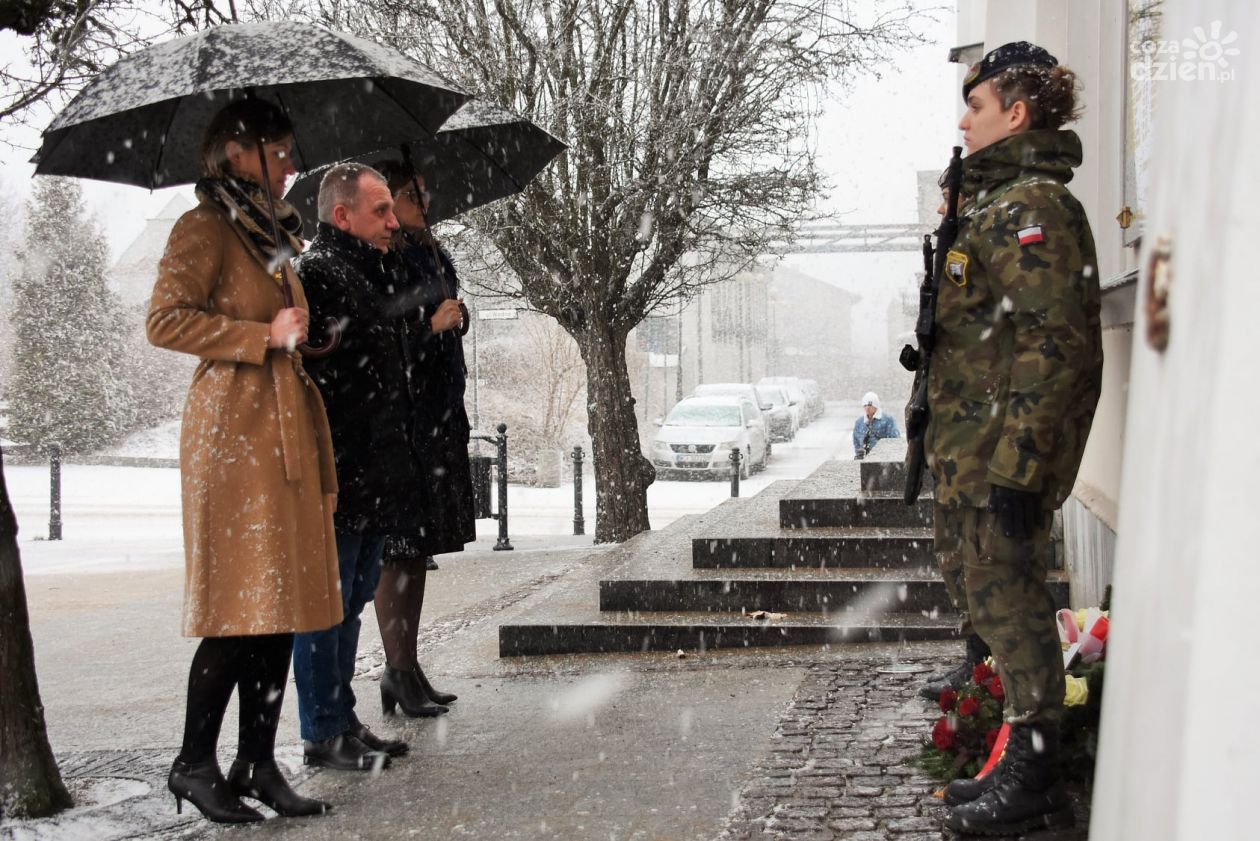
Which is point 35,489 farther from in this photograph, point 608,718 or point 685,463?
point 608,718

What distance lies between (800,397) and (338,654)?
39136 millimetres

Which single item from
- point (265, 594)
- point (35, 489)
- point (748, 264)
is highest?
point (748, 264)

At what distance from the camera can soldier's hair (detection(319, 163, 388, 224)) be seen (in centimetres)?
451

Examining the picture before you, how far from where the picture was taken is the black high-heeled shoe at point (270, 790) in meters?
3.79

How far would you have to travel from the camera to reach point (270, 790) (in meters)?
3.80

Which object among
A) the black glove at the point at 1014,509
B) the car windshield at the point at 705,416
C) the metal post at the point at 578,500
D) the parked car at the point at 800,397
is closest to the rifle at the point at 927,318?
the black glove at the point at 1014,509

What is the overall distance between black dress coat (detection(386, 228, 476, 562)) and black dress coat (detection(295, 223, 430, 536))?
138mm

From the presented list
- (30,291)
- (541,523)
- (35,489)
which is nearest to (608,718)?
(541,523)

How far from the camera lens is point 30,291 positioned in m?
36.6

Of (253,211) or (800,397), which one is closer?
(253,211)

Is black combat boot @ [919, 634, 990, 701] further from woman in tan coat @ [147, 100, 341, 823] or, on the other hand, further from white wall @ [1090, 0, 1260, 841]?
white wall @ [1090, 0, 1260, 841]

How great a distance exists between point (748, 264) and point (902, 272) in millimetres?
56532

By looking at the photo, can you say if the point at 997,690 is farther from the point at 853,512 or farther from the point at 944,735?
the point at 853,512

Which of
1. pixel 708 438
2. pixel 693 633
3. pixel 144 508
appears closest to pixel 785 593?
pixel 693 633
